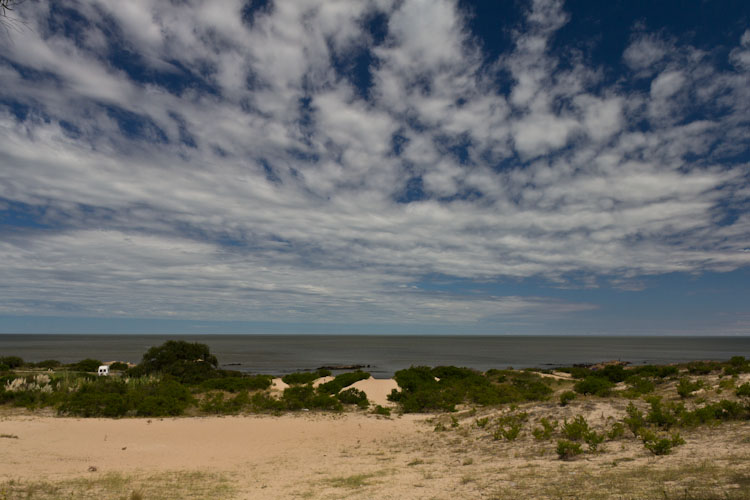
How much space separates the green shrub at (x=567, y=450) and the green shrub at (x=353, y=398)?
14.5 meters

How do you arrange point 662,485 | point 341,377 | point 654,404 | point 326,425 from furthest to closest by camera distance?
point 341,377, point 326,425, point 654,404, point 662,485

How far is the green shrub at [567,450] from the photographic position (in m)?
12.0

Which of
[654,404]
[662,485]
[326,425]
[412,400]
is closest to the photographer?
[662,485]

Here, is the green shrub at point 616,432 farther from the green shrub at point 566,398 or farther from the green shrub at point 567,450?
the green shrub at point 566,398

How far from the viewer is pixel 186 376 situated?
33625 millimetres

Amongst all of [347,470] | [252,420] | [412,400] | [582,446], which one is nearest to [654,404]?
[582,446]

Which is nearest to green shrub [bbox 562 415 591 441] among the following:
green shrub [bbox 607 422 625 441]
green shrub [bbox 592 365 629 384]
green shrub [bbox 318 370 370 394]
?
green shrub [bbox 607 422 625 441]

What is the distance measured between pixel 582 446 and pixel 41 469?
633 inches

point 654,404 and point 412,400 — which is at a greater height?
point 654,404

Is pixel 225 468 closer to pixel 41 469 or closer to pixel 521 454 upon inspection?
pixel 41 469

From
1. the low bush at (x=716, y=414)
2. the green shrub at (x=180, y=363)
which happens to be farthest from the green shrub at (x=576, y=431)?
the green shrub at (x=180, y=363)

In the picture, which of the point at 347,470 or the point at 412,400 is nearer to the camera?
the point at 347,470

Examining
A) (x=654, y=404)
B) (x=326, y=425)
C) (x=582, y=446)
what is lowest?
(x=326, y=425)

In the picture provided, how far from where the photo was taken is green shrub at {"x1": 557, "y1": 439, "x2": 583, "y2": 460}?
39.5 feet
